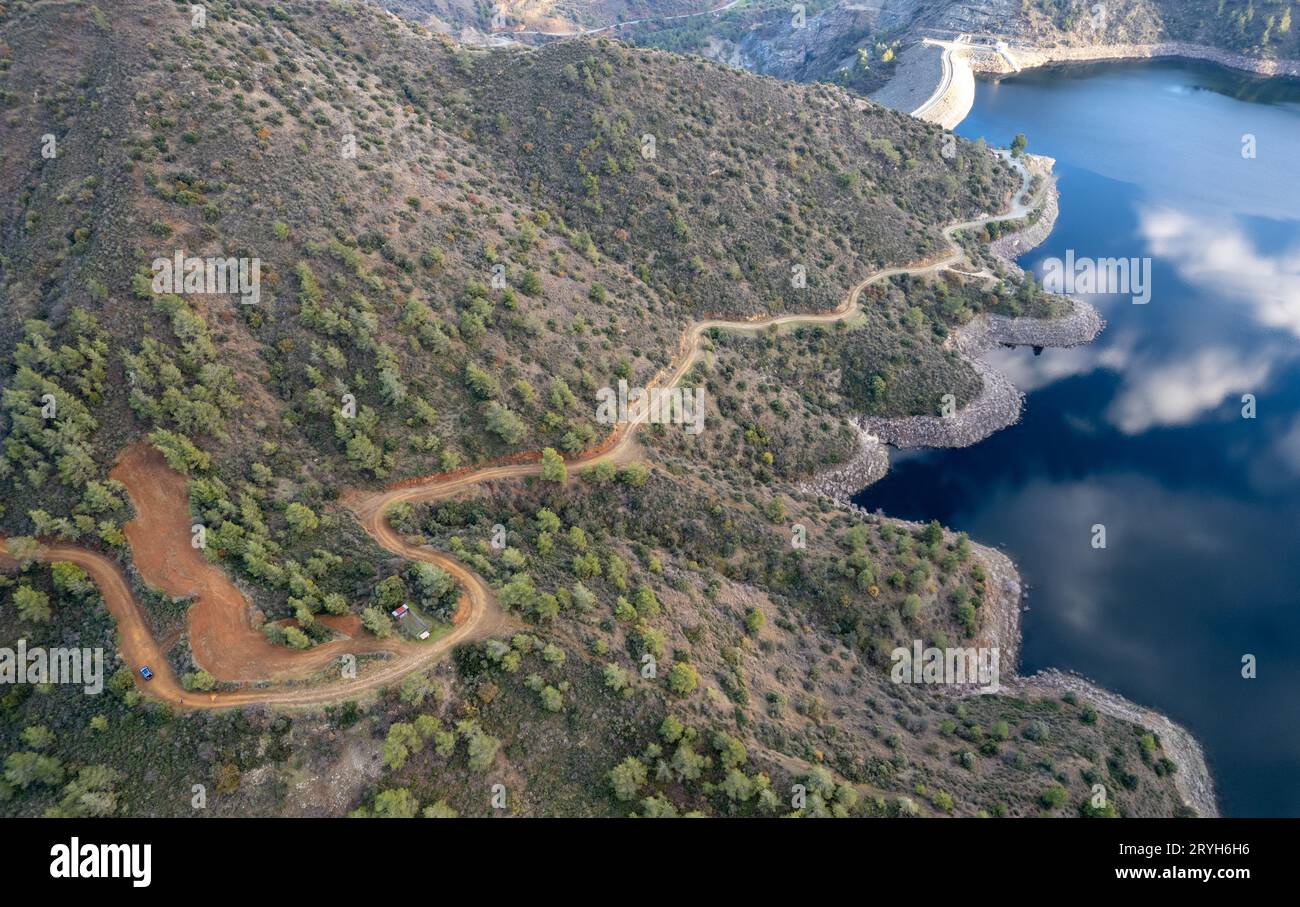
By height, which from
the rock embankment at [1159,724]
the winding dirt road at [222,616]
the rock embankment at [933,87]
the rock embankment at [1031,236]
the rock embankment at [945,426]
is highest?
the rock embankment at [933,87]

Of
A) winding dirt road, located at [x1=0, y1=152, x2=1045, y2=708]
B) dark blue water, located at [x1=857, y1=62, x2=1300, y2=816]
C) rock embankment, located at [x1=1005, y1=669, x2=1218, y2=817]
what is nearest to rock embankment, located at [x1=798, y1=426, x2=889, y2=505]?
dark blue water, located at [x1=857, y1=62, x2=1300, y2=816]

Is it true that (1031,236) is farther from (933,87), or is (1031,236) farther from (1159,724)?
(1159,724)

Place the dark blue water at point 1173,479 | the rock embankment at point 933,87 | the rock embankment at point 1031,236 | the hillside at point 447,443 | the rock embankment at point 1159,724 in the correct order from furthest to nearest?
the rock embankment at point 933,87
the rock embankment at point 1031,236
the dark blue water at point 1173,479
the rock embankment at point 1159,724
the hillside at point 447,443

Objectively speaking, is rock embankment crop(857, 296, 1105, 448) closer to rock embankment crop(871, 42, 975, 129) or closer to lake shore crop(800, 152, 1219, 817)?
lake shore crop(800, 152, 1219, 817)

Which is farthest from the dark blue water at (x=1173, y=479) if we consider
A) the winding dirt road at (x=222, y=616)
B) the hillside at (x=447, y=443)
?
the winding dirt road at (x=222, y=616)

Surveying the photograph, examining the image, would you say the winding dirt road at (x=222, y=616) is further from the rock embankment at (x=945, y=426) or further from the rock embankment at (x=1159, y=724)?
the rock embankment at (x=945, y=426)

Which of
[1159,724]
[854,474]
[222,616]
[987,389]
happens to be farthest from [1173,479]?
[222,616]

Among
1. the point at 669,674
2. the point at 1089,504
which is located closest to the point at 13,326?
the point at 669,674
